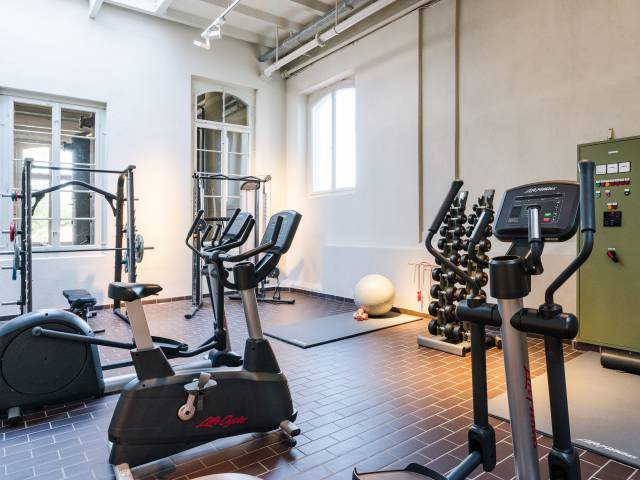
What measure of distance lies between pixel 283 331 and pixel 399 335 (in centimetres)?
143

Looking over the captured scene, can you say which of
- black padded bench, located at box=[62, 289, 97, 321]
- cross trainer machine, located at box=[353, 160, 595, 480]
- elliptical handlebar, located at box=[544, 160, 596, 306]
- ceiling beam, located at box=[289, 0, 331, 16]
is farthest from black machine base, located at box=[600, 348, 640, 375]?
ceiling beam, located at box=[289, 0, 331, 16]

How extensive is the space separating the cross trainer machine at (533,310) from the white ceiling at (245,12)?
632cm

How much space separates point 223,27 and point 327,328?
5.82m

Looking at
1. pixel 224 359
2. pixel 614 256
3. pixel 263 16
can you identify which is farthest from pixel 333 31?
pixel 224 359

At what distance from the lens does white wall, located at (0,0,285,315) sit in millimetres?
6410

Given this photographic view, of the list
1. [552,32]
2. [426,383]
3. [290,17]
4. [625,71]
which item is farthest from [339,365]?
[290,17]

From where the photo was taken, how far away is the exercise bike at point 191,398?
225cm

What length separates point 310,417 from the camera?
301 centimetres

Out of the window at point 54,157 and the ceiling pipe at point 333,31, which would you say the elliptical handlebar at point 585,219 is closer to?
the ceiling pipe at point 333,31

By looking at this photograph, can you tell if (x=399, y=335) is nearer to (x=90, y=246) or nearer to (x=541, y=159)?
(x=541, y=159)

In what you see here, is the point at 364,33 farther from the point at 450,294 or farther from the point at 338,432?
the point at 338,432

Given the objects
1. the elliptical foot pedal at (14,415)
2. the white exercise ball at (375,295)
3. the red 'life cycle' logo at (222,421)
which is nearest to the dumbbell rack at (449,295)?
the white exercise ball at (375,295)

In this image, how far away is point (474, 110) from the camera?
5684mm

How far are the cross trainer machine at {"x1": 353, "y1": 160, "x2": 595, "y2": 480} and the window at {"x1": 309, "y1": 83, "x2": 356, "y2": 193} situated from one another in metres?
6.13
